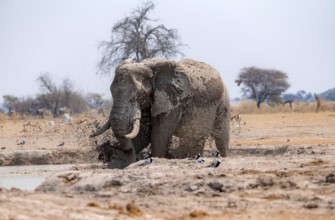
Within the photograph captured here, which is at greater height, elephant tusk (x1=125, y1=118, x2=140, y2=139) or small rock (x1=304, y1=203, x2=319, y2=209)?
elephant tusk (x1=125, y1=118, x2=140, y2=139)

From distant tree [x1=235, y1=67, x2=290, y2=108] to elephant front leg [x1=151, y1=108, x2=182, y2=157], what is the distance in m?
44.6

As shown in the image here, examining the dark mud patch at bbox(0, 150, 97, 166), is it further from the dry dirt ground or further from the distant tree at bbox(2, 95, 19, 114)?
the distant tree at bbox(2, 95, 19, 114)

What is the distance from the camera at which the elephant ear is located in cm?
1270

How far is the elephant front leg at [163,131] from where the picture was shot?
1258 centimetres

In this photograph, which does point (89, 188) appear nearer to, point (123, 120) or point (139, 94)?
point (123, 120)

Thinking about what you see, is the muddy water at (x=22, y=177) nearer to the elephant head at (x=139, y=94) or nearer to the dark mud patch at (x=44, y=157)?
the dark mud patch at (x=44, y=157)

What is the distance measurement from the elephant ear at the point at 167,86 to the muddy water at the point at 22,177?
2.27 m

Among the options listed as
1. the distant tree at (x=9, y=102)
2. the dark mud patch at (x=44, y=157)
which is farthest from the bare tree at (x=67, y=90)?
the dark mud patch at (x=44, y=157)

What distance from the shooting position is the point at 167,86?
12844mm

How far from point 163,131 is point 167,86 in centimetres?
78

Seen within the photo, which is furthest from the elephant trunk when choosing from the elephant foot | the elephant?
the elephant foot

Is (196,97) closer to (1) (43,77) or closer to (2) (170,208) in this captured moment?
(2) (170,208)

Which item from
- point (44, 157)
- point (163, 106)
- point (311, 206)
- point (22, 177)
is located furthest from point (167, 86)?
point (311, 206)

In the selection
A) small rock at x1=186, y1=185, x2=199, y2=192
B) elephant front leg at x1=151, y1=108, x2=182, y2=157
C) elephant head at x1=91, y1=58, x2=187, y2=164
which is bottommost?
small rock at x1=186, y1=185, x2=199, y2=192
